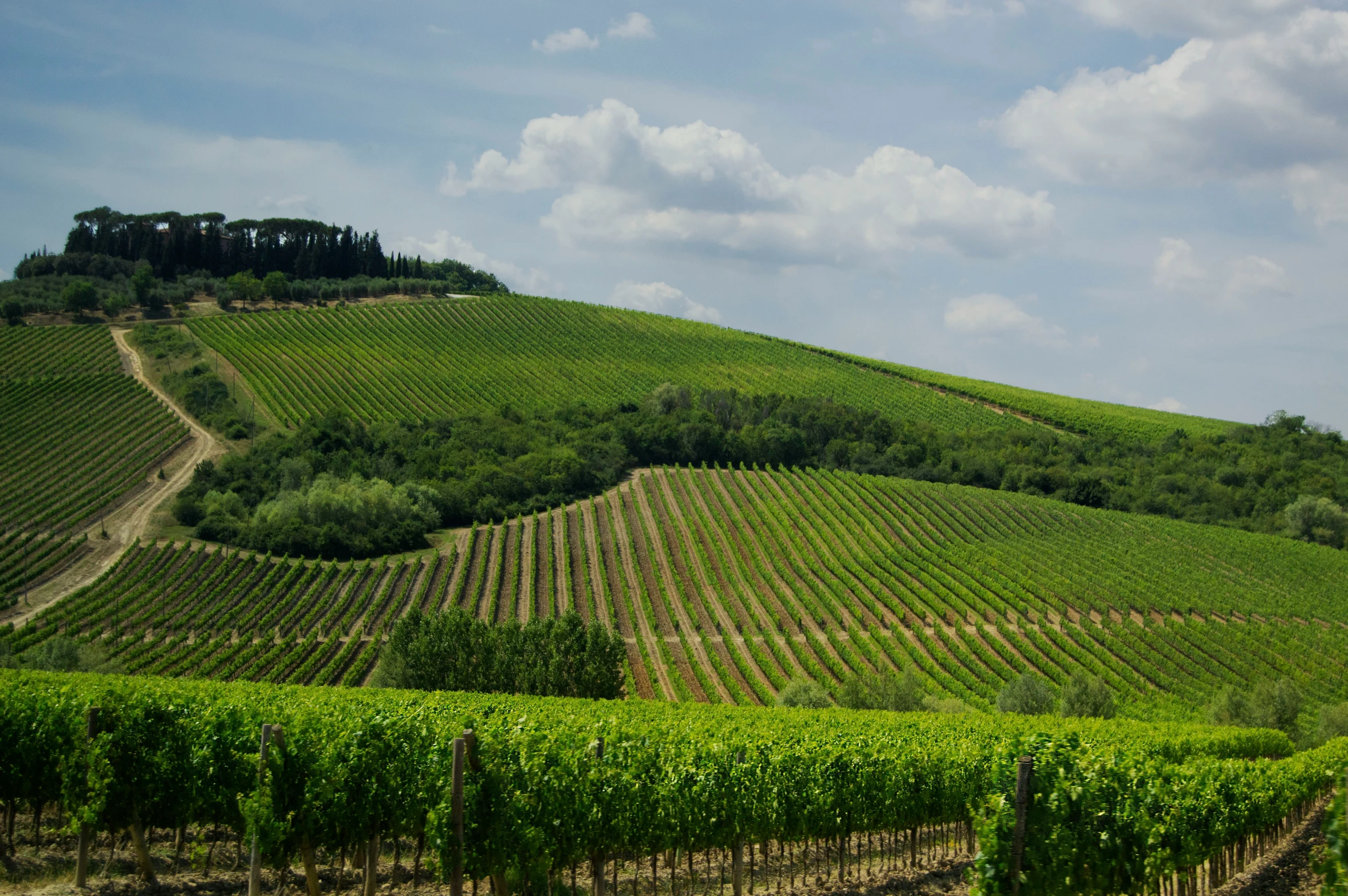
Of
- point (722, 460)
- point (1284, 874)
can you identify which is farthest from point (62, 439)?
point (1284, 874)

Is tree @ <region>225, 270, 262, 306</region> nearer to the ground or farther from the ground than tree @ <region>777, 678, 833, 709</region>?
farther from the ground

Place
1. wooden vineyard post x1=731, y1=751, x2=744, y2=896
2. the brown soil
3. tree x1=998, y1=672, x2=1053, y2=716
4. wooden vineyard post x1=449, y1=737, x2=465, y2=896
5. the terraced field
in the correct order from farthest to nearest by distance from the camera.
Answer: the terraced field, tree x1=998, y1=672, x2=1053, y2=716, the brown soil, wooden vineyard post x1=731, y1=751, x2=744, y2=896, wooden vineyard post x1=449, y1=737, x2=465, y2=896

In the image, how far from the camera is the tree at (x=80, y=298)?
10831 centimetres

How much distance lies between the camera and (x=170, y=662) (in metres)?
42.5

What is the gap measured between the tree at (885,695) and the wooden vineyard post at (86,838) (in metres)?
28.9

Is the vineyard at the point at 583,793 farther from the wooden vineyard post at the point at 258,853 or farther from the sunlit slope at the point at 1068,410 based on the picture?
the sunlit slope at the point at 1068,410

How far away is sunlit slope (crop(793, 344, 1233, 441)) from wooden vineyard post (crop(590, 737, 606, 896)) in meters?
120

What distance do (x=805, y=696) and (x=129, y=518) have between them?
177 ft

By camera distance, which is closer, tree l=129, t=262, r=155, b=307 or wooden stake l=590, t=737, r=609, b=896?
wooden stake l=590, t=737, r=609, b=896

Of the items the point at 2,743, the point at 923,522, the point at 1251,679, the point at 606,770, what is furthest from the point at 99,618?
the point at 1251,679

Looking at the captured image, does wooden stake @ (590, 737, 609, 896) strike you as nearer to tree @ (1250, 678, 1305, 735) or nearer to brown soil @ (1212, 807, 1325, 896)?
brown soil @ (1212, 807, 1325, 896)

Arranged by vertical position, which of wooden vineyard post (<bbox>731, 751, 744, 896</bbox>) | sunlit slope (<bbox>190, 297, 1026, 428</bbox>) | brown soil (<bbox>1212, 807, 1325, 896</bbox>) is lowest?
brown soil (<bbox>1212, 807, 1325, 896</bbox>)

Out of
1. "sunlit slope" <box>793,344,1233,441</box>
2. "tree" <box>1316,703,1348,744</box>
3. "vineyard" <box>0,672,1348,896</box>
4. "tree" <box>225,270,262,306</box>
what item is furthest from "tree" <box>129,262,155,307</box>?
"tree" <box>1316,703,1348,744</box>

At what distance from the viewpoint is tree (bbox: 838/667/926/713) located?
36375 mm
